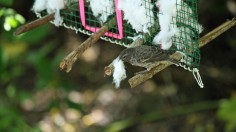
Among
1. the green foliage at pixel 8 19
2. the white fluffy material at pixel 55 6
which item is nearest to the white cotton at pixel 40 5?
the white fluffy material at pixel 55 6

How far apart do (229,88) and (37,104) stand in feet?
5.58

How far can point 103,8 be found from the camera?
3.14 metres

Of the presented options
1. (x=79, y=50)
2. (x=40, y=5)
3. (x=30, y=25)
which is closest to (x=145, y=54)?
(x=79, y=50)

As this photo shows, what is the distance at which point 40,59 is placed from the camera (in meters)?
4.33

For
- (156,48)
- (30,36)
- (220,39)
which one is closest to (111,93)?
(220,39)

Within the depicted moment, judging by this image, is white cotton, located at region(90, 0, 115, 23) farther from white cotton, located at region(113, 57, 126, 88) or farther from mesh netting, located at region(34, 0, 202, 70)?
white cotton, located at region(113, 57, 126, 88)

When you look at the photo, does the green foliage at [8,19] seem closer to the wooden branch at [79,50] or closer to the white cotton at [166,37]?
the wooden branch at [79,50]

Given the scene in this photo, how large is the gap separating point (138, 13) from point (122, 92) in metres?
2.66

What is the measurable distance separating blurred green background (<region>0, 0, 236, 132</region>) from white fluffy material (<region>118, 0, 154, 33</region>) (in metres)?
1.58

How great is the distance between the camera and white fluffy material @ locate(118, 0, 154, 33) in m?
2.87

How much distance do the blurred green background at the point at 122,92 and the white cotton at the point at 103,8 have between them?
1273 millimetres

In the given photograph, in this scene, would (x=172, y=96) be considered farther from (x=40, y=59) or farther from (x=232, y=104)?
(x=40, y=59)

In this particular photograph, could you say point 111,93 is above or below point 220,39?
below

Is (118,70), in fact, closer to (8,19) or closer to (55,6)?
(55,6)
